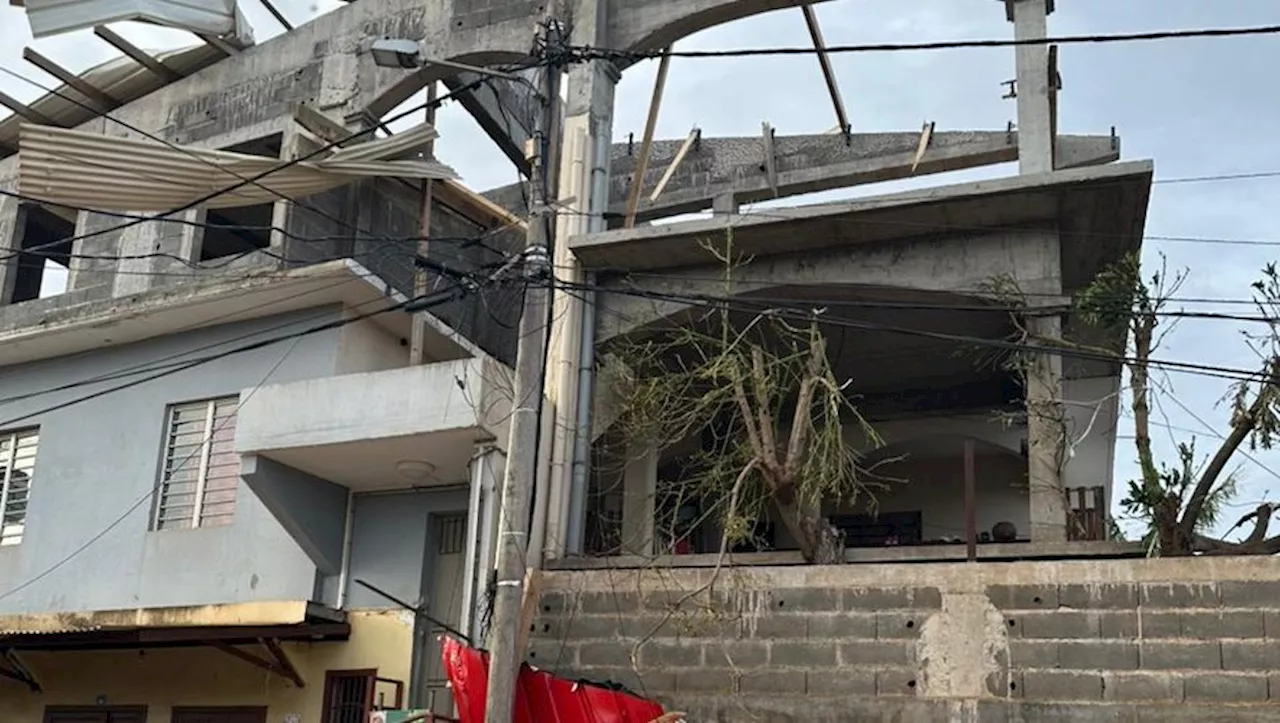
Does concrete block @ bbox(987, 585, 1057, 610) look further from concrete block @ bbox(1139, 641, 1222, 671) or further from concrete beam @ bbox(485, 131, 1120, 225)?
concrete beam @ bbox(485, 131, 1120, 225)

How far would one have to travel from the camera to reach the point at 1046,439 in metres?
11.4

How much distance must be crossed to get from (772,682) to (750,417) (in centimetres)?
213

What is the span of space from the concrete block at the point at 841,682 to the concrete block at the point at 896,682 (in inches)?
2.1

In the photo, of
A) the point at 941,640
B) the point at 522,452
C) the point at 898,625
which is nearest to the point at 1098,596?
the point at 941,640

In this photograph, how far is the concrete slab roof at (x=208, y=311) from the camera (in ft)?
48.8

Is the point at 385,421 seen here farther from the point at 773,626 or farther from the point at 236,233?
the point at 236,233

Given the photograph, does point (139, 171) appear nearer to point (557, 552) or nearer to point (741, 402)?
point (557, 552)

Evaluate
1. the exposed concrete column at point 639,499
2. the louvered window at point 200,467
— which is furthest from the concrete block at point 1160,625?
the louvered window at point 200,467

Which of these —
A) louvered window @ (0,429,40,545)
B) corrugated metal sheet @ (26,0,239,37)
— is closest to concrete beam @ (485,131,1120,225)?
corrugated metal sheet @ (26,0,239,37)

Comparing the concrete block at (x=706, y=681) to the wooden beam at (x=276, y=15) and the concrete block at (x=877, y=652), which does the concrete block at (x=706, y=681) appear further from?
the wooden beam at (x=276, y=15)

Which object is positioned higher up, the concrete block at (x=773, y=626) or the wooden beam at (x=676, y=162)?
the wooden beam at (x=676, y=162)

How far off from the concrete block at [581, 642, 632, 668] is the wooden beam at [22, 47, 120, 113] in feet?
36.2

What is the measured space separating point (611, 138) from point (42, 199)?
6.21m

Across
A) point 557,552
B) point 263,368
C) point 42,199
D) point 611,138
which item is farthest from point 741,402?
point 42,199
